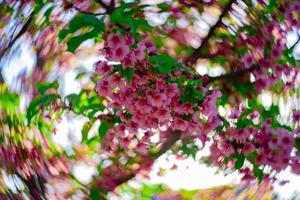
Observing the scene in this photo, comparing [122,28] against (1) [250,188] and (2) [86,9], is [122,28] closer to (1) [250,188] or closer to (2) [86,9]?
(2) [86,9]

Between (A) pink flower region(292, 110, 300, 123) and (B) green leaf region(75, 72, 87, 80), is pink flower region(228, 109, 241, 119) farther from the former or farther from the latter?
(B) green leaf region(75, 72, 87, 80)

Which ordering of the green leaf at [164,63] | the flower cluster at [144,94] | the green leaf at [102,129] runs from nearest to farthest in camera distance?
1. the green leaf at [164,63]
2. the flower cluster at [144,94]
3. the green leaf at [102,129]

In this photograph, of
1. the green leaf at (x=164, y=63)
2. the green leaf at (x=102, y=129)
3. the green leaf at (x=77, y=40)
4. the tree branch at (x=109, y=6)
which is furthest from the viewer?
the green leaf at (x=102, y=129)

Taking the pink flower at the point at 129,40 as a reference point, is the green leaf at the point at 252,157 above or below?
below

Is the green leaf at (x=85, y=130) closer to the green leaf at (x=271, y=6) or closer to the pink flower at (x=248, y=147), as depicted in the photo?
the pink flower at (x=248, y=147)

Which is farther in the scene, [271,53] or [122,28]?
[271,53]

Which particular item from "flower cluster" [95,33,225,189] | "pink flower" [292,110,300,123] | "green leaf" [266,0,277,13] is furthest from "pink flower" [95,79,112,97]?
"pink flower" [292,110,300,123]

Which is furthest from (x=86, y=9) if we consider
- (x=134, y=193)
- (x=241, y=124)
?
(x=134, y=193)

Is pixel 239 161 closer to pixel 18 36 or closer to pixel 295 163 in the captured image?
pixel 295 163

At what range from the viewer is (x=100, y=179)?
6.01ft

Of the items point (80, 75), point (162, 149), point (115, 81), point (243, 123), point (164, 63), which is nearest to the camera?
point (164, 63)

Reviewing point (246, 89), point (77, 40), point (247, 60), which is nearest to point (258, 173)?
point (246, 89)

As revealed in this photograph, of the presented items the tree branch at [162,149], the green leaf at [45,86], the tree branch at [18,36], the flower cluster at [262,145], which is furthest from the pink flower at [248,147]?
the tree branch at [18,36]

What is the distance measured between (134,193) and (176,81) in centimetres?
Answer: 85
